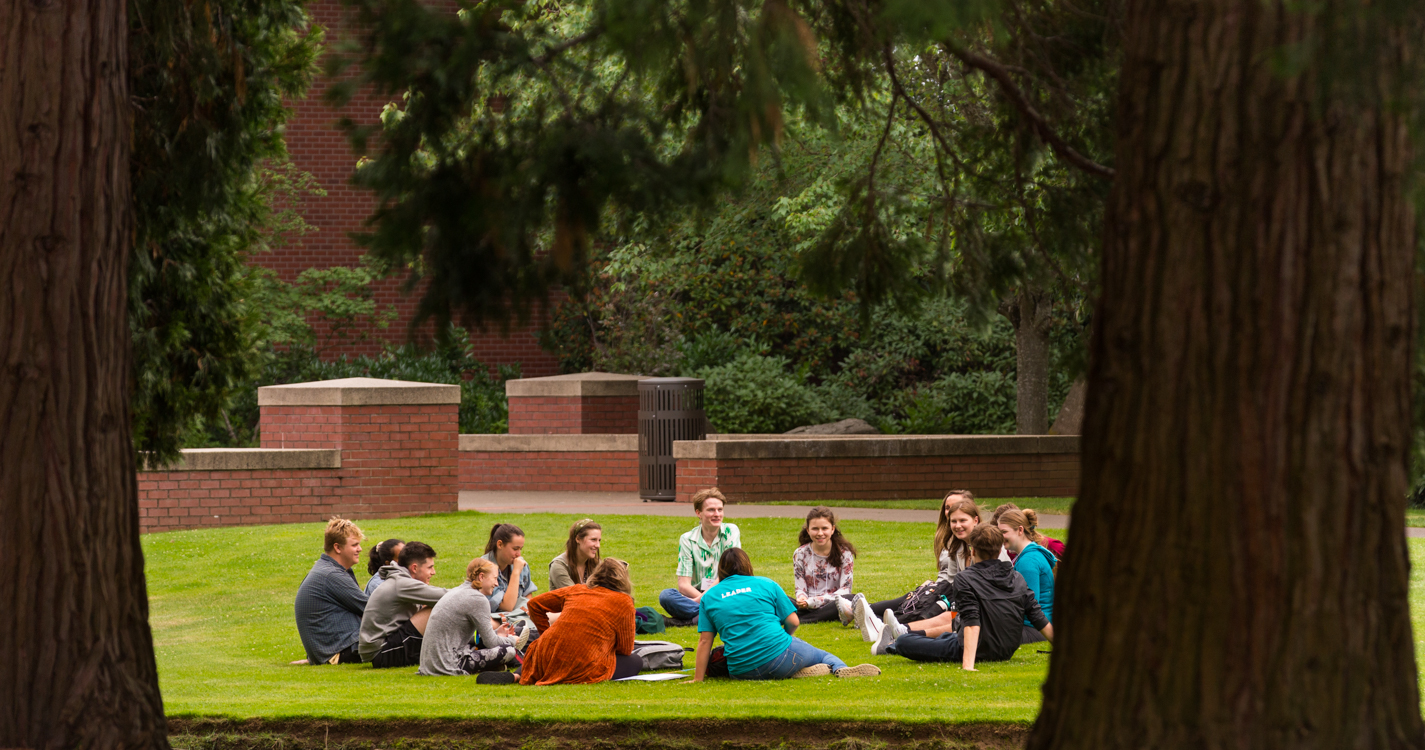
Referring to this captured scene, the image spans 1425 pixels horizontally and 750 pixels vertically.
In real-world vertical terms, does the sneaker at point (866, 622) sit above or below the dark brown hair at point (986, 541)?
below

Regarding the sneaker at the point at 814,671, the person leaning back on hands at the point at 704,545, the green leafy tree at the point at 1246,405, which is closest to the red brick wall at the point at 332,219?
the person leaning back on hands at the point at 704,545

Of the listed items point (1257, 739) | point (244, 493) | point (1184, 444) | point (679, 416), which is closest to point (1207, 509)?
point (1184, 444)

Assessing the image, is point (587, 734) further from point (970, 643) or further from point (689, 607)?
point (689, 607)

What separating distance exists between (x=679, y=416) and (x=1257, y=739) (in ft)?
50.5

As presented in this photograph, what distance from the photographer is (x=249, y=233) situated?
28.3 ft

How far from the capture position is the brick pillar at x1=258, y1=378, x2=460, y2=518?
1658 cm

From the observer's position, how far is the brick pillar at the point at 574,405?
2128 cm

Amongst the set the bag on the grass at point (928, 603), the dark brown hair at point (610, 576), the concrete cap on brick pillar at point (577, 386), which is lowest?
the bag on the grass at point (928, 603)

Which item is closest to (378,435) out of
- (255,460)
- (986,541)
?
(255,460)

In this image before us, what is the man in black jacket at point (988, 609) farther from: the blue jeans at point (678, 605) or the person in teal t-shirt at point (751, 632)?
the blue jeans at point (678, 605)

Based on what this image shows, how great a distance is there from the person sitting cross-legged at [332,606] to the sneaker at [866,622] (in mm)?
3368

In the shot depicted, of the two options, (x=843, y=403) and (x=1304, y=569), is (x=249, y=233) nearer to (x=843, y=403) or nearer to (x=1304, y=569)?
(x=1304, y=569)

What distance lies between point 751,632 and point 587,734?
1.68m

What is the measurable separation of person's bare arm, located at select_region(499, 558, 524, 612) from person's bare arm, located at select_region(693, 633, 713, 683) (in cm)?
187
